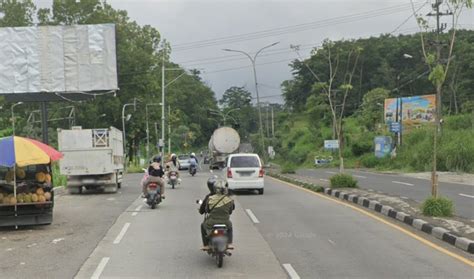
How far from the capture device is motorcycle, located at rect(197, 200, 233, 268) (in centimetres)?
877

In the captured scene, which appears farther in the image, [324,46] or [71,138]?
[324,46]

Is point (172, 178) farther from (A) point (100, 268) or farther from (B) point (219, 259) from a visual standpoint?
(B) point (219, 259)

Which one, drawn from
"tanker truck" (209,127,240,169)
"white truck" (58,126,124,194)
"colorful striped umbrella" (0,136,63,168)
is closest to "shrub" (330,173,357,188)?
"white truck" (58,126,124,194)

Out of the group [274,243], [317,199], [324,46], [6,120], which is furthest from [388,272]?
[6,120]

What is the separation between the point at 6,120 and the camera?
39062mm

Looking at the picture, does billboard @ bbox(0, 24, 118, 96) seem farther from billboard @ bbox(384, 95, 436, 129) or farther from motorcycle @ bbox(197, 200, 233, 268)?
billboard @ bbox(384, 95, 436, 129)

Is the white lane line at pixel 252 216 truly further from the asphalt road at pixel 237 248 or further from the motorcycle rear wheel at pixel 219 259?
the motorcycle rear wheel at pixel 219 259

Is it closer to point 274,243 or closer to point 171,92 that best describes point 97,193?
point 274,243

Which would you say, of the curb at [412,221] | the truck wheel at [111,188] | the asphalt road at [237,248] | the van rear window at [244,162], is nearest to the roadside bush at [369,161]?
the van rear window at [244,162]

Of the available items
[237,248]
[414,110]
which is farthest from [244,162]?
[414,110]

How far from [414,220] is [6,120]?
32817 millimetres

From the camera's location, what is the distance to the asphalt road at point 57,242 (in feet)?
29.1

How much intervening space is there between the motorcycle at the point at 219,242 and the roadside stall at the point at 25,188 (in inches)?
217

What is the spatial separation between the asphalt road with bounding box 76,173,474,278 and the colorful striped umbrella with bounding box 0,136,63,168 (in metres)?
2.28
